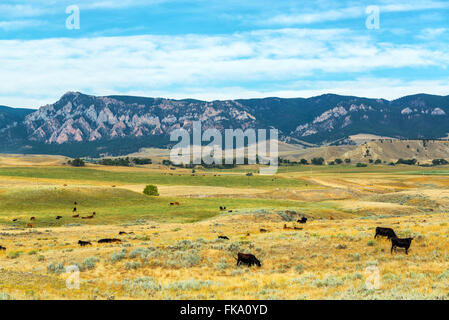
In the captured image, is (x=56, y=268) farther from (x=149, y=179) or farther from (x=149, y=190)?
(x=149, y=179)

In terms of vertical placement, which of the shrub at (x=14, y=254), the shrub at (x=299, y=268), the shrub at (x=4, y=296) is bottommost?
the shrub at (x=14, y=254)

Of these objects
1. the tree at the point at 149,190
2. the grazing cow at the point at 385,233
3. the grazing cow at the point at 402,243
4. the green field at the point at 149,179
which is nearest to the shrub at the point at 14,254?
the grazing cow at the point at 385,233

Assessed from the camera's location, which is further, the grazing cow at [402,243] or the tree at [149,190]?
the tree at [149,190]

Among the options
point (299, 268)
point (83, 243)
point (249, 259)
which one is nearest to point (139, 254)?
point (249, 259)

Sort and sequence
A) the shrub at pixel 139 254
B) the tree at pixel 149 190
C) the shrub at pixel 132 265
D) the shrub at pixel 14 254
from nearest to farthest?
1. the shrub at pixel 132 265
2. the shrub at pixel 139 254
3. the shrub at pixel 14 254
4. the tree at pixel 149 190

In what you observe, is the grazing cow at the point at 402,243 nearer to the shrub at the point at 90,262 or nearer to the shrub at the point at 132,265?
the shrub at the point at 132,265

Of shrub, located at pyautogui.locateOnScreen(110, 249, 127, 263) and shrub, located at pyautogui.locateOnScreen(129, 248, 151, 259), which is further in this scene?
shrub, located at pyautogui.locateOnScreen(129, 248, 151, 259)

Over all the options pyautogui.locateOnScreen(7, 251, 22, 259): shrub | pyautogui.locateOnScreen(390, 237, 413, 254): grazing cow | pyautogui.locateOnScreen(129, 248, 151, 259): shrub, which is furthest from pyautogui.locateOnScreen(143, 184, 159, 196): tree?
pyautogui.locateOnScreen(390, 237, 413, 254): grazing cow

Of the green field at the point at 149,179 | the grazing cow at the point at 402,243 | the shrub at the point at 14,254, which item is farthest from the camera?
the green field at the point at 149,179

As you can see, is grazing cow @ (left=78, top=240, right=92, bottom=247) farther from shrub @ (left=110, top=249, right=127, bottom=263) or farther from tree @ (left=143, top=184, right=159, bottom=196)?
tree @ (left=143, top=184, right=159, bottom=196)

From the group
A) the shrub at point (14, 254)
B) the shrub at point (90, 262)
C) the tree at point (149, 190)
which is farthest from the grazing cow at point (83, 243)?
the tree at point (149, 190)

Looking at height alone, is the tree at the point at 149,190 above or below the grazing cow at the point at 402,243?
below

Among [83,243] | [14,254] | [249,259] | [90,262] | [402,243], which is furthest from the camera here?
[83,243]
